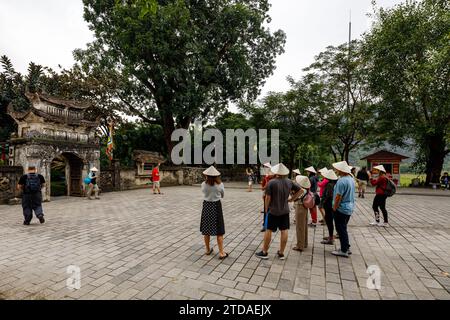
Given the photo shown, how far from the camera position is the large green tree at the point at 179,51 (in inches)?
648

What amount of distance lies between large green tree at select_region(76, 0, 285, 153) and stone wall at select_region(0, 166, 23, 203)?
10.2m

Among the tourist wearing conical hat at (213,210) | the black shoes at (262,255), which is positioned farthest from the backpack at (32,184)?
the black shoes at (262,255)

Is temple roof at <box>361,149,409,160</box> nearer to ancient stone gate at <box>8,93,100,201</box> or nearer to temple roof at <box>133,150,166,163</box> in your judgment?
temple roof at <box>133,150,166,163</box>

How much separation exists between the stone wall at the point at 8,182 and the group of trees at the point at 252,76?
401 inches

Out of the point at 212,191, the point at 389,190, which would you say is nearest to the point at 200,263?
the point at 212,191

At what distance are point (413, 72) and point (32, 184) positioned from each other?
23.6 m

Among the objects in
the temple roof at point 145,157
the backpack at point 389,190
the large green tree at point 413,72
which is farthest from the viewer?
the temple roof at point 145,157

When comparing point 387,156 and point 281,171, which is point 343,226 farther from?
point 387,156

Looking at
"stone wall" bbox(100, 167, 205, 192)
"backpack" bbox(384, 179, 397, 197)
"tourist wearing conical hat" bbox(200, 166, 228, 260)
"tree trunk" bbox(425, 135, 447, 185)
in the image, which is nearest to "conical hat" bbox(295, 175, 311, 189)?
"tourist wearing conical hat" bbox(200, 166, 228, 260)

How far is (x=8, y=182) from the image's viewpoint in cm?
1073

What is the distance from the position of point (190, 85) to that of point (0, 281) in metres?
16.4

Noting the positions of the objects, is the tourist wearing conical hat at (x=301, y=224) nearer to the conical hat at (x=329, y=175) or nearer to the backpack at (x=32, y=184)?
the conical hat at (x=329, y=175)
